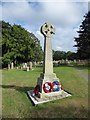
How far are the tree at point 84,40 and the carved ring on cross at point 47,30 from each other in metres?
33.9

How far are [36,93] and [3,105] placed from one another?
81.6 inches

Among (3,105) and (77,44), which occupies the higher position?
(77,44)

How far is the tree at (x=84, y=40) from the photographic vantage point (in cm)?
4506

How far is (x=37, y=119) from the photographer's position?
695 cm

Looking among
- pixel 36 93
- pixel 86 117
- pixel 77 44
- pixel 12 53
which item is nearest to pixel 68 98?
pixel 36 93

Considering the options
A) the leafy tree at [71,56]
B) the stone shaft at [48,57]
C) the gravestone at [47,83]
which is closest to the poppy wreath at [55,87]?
the gravestone at [47,83]

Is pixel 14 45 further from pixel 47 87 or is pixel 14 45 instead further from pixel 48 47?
pixel 47 87

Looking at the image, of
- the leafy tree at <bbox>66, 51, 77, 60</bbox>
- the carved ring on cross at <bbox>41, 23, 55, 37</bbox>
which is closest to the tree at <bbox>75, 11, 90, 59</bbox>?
the leafy tree at <bbox>66, 51, 77, 60</bbox>

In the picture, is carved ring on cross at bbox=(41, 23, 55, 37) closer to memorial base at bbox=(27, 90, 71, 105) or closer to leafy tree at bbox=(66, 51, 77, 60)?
memorial base at bbox=(27, 90, 71, 105)

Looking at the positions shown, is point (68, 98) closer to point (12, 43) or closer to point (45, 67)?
point (45, 67)

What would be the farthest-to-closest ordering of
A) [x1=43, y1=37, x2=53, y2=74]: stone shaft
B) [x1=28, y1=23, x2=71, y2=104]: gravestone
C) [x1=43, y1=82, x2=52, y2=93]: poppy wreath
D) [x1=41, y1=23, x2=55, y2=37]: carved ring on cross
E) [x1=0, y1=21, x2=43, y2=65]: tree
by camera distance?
[x1=0, y1=21, x2=43, y2=65]: tree < [x1=41, y1=23, x2=55, y2=37]: carved ring on cross < [x1=43, y1=37, x2=53, y2=74]: stone shaft < [x1=43, y1=82, x2=52, y2=93]: poppy wreath < [x1=28, y1=23, x2=71, y2=104]: gravestone

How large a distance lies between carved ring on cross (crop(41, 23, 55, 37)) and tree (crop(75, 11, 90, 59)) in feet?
111

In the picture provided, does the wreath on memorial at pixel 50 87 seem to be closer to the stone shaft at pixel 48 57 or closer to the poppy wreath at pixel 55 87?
the poppy wreath at pixel 55 87

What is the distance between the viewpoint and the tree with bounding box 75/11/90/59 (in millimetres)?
45062
